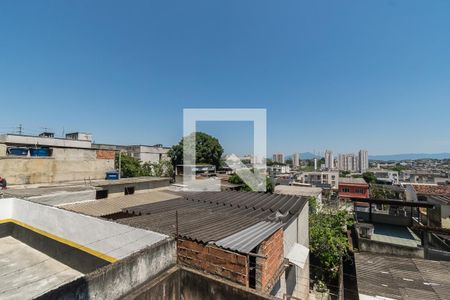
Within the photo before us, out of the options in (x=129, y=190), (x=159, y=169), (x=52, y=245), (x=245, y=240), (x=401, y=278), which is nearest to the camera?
(x=245, y=240)

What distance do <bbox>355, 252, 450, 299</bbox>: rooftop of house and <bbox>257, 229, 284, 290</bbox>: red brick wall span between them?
466cm

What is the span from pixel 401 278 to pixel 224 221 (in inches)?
279

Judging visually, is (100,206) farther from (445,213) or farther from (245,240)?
(445,213)

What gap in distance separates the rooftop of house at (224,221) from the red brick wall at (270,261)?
0.13m

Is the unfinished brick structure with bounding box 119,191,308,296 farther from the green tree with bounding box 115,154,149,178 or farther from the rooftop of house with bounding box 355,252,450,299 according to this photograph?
the green tree with bounding box 115,154,149,178

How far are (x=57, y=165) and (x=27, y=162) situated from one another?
141 cm

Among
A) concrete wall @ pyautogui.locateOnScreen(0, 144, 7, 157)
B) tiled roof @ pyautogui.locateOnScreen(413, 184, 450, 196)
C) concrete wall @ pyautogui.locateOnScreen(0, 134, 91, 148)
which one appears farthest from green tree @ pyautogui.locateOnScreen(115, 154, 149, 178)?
tiled roof @ pyautogui.locateOnScreen(413, 184, 450, 196)

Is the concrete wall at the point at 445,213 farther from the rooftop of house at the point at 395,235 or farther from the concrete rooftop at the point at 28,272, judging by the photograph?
the concrete rooftop at the point at 28,272

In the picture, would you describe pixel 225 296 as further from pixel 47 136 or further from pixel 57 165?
pixel 47 136

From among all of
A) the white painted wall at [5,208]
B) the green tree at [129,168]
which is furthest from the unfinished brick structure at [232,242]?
the green tree at [129,168]

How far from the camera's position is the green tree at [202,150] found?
2962cm

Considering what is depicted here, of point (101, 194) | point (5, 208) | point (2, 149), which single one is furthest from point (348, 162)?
point (5, 208)

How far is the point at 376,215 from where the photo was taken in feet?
47.6

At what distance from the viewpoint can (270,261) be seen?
393cm
